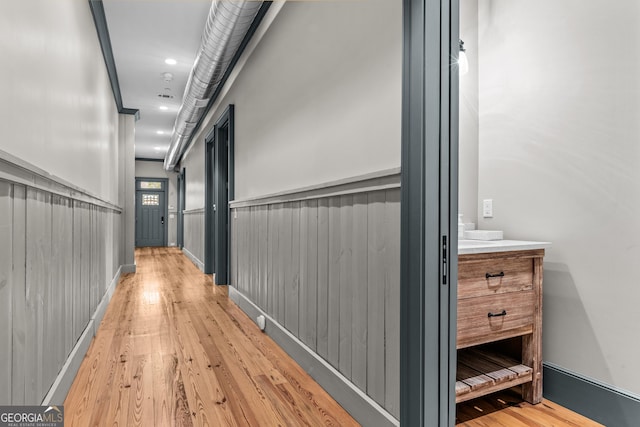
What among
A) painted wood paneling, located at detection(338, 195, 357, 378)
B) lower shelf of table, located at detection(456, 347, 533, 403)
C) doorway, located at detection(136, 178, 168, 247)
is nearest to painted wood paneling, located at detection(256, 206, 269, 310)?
painted wood paneling, located at detection(338, 195, 357, 378)

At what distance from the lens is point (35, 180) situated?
1.45m

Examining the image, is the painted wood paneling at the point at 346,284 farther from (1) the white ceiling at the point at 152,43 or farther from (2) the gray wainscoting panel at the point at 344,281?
(1) the white ceiling at the point at 152,43

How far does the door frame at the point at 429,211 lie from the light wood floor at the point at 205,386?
567 millimetres

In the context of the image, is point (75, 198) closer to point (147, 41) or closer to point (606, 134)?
point (147, 41)

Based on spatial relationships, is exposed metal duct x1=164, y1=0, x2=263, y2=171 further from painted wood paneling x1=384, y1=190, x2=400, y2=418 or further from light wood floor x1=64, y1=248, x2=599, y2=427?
light wood floor x1=64, y1=248, x2=599, y2=427

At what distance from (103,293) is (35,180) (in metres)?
2.76

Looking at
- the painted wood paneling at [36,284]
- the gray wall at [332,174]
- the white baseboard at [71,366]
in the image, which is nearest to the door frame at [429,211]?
the gray wall at [332,174]

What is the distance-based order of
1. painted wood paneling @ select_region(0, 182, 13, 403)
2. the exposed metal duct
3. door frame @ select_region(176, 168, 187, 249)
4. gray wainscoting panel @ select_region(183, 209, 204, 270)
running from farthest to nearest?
door frame @ select_region(176, 168, 187, 249) → gray wainscoting panel @ select_region(183, 209, 204, 270) → the exposed metal duct → painted wood paneling @ select_region(0, 182, 13, 403)

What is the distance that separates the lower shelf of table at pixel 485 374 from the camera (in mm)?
1753

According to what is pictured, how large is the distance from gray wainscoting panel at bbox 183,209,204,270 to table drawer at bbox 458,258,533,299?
5.65 metres

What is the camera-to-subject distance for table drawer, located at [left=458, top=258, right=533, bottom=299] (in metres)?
1.77

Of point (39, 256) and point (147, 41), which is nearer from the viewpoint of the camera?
point (39, 256)

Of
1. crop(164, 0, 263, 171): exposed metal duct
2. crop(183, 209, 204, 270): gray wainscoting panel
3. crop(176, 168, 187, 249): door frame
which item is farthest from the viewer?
crop(176, 168, 187, 249): door frame

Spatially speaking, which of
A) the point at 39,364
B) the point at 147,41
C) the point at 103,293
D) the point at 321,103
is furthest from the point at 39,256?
the point at 147,41
